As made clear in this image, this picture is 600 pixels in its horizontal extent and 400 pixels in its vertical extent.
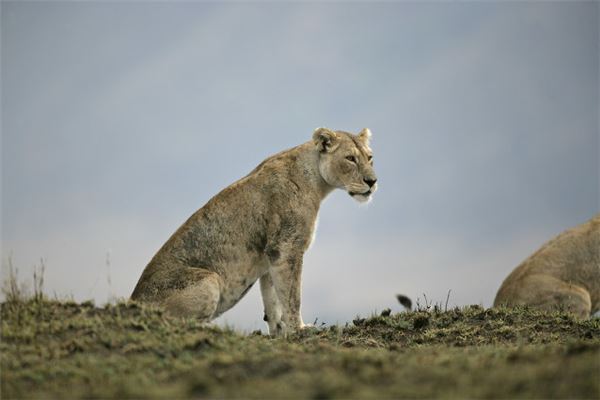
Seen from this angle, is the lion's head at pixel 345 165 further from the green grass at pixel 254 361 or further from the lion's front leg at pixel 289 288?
the green grass at pixel 254 361

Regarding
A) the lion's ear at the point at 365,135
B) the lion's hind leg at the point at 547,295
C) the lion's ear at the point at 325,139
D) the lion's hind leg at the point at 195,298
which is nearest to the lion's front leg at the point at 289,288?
the lion's hind leg at the point at 195,298

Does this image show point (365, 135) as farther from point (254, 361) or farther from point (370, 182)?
point (254, 361)

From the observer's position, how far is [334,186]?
14.3 m

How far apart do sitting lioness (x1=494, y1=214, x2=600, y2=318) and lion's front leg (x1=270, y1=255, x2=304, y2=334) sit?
24.1 ft

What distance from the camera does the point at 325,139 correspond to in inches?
559

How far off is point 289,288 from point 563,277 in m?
9.50

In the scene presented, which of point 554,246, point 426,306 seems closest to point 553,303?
point 554,246

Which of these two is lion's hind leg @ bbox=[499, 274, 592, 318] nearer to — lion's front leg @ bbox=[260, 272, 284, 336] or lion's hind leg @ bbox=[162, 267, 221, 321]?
lion's front leg @ bbox=[260, 272, 284, 336]

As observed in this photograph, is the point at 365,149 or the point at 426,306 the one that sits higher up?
the point at 365,149

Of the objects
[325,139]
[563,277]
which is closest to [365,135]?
[325,139]

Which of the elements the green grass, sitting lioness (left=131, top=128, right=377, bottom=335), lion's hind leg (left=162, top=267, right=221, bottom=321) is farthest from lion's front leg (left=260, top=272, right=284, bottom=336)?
lion's hind leg (left=162, top=267, right=221, bottom=321)

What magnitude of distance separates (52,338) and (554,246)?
46.9ft

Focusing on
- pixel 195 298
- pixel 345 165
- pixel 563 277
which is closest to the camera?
pixel 195 298

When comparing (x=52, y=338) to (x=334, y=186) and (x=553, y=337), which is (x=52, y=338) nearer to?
(x=334, y=186)
